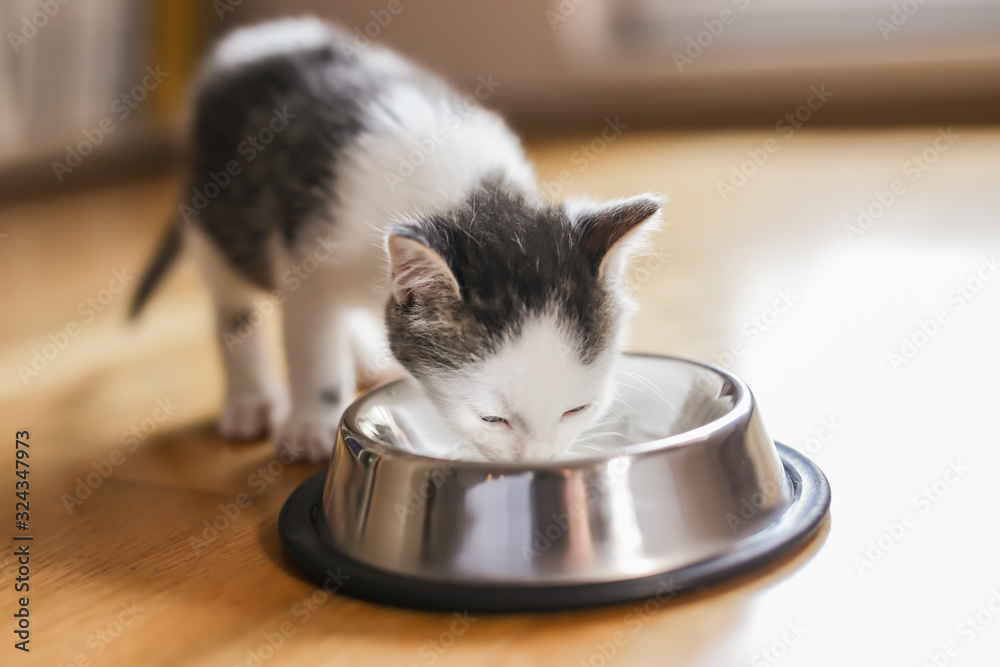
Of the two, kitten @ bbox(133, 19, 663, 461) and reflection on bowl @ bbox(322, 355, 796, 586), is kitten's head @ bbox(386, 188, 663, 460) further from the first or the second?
reflection on bowl @ bbox(322, 355, 796, 586)

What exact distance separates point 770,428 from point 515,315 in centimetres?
64

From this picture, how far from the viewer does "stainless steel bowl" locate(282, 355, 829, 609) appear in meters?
1.15

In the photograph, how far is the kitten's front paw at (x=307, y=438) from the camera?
175cm

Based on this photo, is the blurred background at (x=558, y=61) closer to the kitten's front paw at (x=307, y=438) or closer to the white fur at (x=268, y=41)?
the white fur at (x=268, y=41)

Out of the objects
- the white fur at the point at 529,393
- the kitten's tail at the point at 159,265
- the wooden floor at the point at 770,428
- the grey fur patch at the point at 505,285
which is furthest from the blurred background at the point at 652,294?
the grey fur patch at the point at 505,285

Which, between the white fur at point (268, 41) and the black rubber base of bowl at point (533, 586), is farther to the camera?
the white fur at point (268, 41)

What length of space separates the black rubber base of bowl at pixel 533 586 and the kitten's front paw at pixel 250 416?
0.54 metres

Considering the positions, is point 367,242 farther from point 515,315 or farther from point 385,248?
point 515,315

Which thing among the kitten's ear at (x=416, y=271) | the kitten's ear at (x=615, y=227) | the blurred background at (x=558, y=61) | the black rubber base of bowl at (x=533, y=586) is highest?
the kitten's ear at (x=615, y=227)

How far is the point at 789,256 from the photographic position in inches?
109

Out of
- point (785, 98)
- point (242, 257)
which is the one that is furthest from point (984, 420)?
point (785, 98)

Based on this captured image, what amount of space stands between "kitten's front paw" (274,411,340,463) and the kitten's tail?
0.70 metres

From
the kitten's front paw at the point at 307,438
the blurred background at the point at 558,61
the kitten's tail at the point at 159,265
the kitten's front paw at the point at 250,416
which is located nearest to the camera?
the kitten's front paw at the point at 307,438

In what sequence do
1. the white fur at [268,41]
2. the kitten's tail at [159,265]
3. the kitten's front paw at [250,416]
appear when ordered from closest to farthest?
the kitten's front paw at [250,416] < the white fur at [268,41] < the kitten's tail at [159,265]
